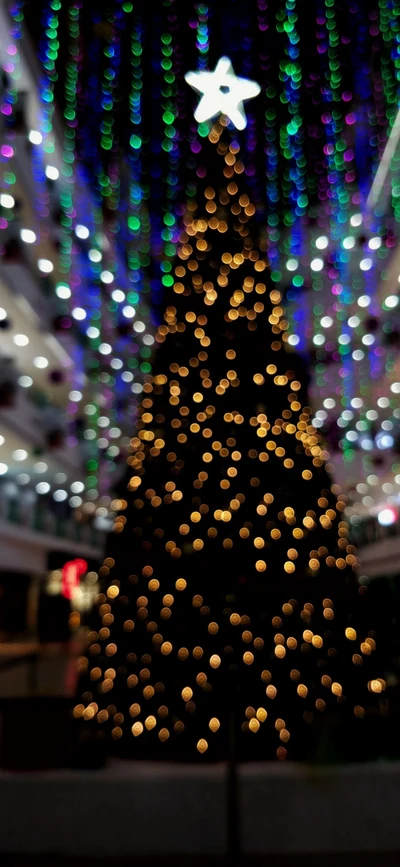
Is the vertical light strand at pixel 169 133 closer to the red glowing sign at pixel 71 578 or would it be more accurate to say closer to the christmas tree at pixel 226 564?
the christmas tree at pixel 226 564

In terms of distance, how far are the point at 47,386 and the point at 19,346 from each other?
3383 mm

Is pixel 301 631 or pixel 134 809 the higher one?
pixel 301 631

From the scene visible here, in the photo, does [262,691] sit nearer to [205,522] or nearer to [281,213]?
[205,522]

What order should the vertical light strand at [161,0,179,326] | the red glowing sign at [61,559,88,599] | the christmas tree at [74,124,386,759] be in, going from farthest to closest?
the red glowing sign at [61,559,88,599], the vertical light strand at [161,0,179,326], the christmas tree at [74,124,386,759]

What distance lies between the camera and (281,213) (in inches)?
1123

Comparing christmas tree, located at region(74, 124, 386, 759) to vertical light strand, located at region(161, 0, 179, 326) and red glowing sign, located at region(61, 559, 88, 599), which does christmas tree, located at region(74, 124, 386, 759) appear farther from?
red glowing sign, located at region(61, 559, 88, 599)

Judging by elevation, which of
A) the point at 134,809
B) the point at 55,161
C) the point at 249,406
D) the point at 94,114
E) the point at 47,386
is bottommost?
the point at 134,809

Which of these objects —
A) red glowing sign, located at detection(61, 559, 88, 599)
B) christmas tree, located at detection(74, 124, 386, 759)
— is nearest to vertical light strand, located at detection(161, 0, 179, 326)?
christmas tree, located at detection(74, 124, 386, 759)

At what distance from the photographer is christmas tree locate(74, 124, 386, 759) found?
4711 millimetres

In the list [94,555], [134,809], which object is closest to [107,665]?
[134,809]

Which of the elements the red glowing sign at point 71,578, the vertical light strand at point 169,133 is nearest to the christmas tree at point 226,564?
the vertical light strand at point 169,133

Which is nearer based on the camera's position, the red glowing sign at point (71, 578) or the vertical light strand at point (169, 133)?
the vertical light strand at point (169, 133)

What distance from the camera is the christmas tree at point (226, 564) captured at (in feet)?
15.5

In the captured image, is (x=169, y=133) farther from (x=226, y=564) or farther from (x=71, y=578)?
(x=226, y=564)
